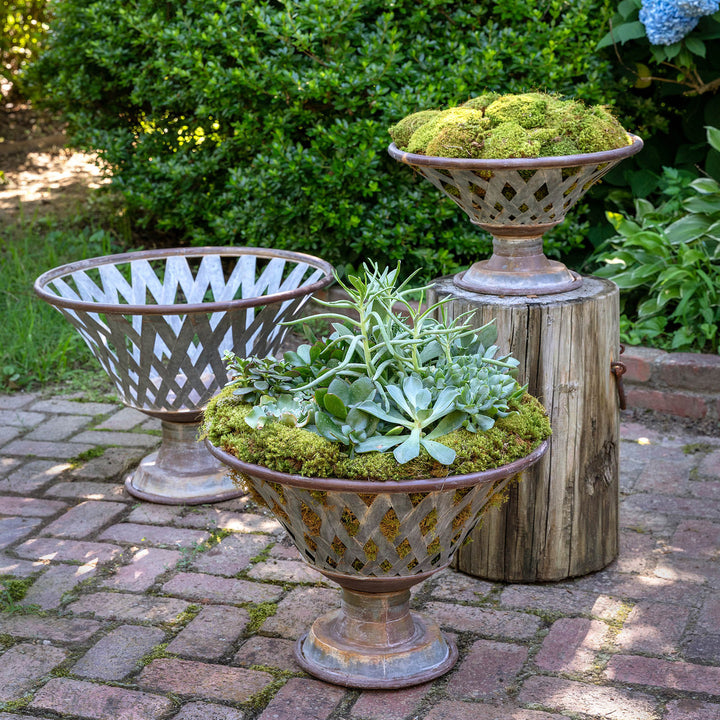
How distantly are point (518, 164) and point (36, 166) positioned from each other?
613cm

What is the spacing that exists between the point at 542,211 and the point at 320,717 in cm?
152

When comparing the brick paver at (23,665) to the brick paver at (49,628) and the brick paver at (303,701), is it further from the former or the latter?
the brick paver at (303,701)

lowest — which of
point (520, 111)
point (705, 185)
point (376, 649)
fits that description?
point (376, 649)

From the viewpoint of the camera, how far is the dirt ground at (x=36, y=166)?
7070 millimetres

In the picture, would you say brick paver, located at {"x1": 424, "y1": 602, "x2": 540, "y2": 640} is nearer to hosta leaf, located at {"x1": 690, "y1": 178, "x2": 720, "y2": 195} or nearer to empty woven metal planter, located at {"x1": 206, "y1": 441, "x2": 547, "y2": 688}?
empty woven metal planter, located at {"x1": 206, "y1": 441, "x2": 547, "y2": 688}

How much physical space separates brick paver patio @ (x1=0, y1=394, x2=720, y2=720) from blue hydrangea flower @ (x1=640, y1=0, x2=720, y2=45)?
1930 millimetres

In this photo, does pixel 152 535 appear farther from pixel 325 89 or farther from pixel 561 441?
pixel 325 89

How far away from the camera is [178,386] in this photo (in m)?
3.64

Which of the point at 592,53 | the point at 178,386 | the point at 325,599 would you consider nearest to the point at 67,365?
the point at 178,386

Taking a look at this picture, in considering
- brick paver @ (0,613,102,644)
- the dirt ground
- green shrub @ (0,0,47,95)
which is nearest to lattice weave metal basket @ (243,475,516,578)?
brick paver @ (0,613,102,644)

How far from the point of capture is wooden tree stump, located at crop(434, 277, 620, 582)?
295 centimetres

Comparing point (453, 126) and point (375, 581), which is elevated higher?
point (453, 126)

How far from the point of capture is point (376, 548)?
2371mm

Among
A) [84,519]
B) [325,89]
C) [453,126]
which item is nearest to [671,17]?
[325,89]
